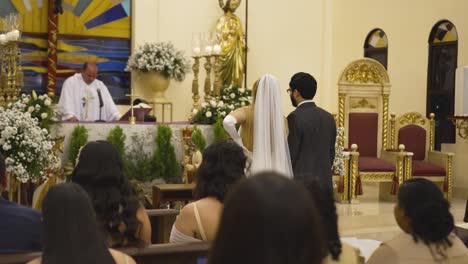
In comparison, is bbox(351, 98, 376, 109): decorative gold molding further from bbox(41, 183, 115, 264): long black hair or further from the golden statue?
bbox(41, 183, 115, 264): long black hair

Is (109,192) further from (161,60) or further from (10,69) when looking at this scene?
(161,60)

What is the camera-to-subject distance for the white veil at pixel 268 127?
5.92 metres

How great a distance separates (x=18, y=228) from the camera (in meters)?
3.42

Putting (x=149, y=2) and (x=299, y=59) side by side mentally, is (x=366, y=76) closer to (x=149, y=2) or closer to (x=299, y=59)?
(x=299, y=59)

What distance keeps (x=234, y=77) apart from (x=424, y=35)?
3451 mm

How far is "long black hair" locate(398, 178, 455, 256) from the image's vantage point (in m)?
2.98

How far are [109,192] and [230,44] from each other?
9681 mm

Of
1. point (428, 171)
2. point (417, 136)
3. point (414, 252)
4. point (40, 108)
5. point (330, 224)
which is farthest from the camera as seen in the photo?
point (417, 136)

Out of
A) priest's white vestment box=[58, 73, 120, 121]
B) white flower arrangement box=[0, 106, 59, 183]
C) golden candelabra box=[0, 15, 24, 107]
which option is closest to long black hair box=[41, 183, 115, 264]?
white flower arrangement box=[0, 106, 59, 183]

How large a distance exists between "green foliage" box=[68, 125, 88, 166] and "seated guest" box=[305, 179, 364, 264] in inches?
242

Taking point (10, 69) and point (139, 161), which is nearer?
point (10, 69)

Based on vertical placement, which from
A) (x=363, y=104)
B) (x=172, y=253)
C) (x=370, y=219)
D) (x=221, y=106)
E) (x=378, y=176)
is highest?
(x=363, y=104)

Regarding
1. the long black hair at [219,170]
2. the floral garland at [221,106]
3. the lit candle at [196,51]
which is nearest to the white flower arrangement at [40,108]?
the floral garland at [221,106]

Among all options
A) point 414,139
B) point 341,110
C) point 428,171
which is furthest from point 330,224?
point 414,139
